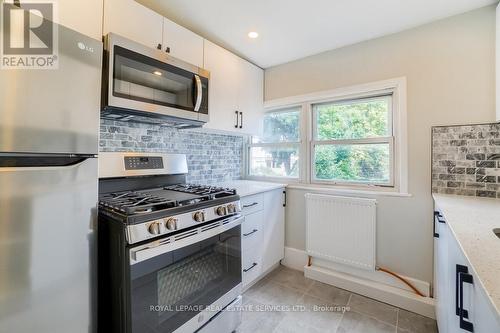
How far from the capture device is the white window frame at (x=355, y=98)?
201 centimetres

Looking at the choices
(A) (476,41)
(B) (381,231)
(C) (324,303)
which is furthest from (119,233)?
(A) (476,41)

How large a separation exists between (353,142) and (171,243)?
1969 millimetres

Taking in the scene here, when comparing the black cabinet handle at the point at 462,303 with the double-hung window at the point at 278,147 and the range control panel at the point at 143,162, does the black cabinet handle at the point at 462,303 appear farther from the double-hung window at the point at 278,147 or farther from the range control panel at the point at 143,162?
the double-hung window at the point at 278,147

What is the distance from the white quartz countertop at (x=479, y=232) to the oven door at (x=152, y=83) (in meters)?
1.66

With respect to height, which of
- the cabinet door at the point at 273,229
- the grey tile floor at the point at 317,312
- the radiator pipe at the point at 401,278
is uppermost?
the cabinet door at the point at 273,229

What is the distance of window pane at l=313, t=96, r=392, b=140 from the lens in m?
2.22

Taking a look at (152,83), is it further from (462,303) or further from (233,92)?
(462,303)

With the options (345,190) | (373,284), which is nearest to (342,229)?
(345,190)

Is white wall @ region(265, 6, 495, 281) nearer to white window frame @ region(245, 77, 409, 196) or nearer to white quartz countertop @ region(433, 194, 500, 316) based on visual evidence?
white window frame @ region(245, 77, 409, 196)

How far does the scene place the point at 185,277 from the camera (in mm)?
1306

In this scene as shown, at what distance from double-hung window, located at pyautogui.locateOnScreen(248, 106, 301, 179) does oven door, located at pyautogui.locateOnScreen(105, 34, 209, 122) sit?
49.0 inches

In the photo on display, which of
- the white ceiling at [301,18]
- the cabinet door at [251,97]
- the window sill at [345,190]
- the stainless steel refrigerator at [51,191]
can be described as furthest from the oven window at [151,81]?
the window sill at [345,190]

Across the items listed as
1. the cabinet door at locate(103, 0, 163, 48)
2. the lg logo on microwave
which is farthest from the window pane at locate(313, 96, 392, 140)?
the lg logo on microwave

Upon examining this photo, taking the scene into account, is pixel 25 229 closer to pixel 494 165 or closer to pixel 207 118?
pixel 207 118
